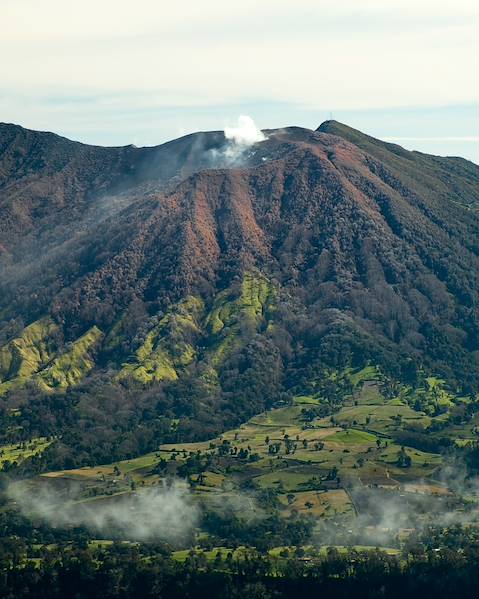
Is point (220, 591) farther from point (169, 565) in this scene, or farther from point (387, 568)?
point (387, 568)

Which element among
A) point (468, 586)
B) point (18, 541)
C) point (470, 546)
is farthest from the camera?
point (18, 541)

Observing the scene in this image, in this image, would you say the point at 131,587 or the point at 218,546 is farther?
the point at 218,546

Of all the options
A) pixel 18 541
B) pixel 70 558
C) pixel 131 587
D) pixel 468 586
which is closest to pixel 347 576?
pixel 468 586

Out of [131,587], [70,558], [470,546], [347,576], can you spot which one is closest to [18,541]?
[70,558]

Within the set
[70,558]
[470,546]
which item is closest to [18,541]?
[70,558]

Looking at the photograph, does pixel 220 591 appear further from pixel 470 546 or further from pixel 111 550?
pixel 470 546

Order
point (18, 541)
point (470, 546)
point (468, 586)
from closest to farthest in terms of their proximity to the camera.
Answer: point (468, 586) < point (470, 546) < point (18, 541)

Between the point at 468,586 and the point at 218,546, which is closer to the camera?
the point at 468,586

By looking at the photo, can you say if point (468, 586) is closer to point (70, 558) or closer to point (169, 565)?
point (169, 565)
